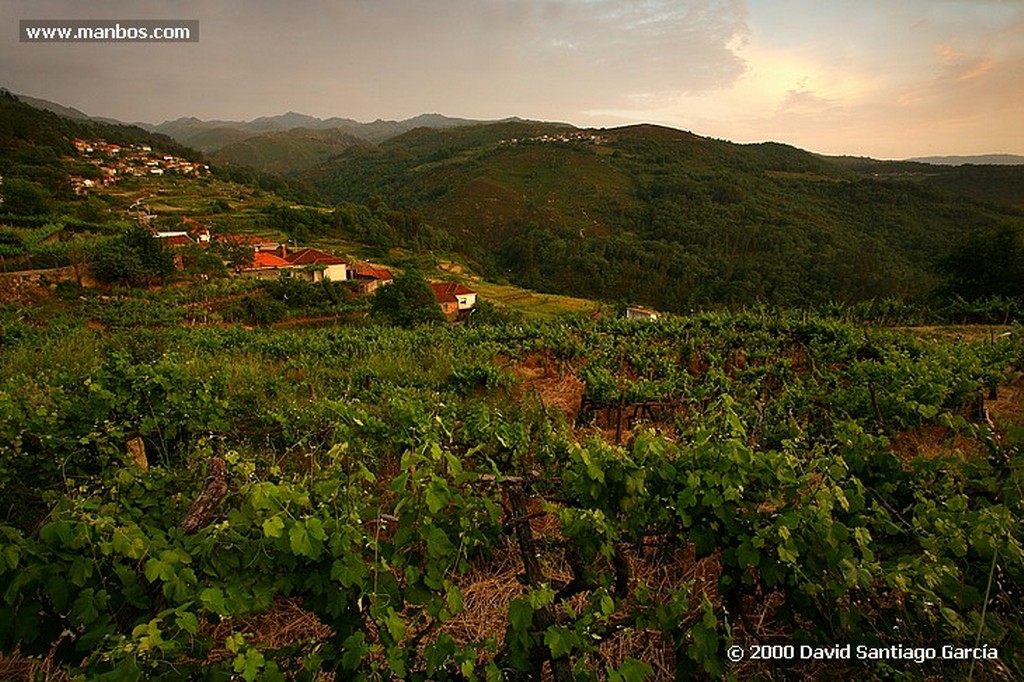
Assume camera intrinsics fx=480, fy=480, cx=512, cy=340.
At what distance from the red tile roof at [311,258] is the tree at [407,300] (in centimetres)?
1483

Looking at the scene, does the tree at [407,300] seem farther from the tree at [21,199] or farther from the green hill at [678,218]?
the green hill at [678,218]

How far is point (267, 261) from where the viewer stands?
46562 mm

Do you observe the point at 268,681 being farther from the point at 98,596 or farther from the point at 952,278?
the point at 952,278

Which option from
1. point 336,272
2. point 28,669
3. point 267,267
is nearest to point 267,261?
point 267,267

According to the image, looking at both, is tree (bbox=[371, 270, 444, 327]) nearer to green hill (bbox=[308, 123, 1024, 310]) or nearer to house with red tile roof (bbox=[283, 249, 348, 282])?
house with red tile roof (bbox=[283, 249, 348, 282])

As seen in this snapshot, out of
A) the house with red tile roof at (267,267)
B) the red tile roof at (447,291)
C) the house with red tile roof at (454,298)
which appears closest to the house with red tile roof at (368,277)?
the red tile roof at (447,291)

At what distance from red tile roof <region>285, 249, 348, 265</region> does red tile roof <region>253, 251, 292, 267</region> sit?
39.5 inches

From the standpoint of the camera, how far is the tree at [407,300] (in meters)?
35.7

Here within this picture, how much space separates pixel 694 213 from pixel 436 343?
110 m

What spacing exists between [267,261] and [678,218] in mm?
86094

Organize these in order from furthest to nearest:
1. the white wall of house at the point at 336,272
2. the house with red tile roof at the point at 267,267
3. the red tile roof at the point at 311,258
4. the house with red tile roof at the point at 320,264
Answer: the white wall of house at the point at 336,272 < the red tile roof at the point at 311,258 < the house with red tile roof at the point at 320,264 < the house with red tile roof at the point at 267,267

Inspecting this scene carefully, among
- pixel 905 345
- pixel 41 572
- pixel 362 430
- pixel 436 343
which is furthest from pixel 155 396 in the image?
pixel 905 345

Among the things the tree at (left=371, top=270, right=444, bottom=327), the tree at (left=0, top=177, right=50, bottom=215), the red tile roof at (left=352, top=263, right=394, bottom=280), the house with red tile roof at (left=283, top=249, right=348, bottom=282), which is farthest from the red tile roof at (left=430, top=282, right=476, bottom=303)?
the tree at (left=0, top=177, right=50, bottom=215)

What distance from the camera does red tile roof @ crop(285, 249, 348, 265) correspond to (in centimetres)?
4853
